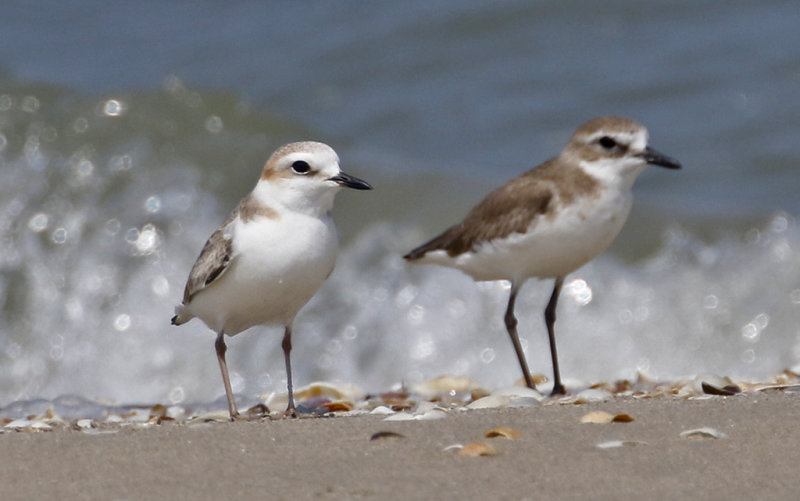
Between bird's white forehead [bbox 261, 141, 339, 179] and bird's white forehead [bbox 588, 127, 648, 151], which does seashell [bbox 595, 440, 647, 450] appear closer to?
bird's white forehead [bbox 261, 141, 339, 179]

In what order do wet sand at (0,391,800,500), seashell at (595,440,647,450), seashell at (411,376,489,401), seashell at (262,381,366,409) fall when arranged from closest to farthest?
wet sand at (0,391,800,500), seashell at (595,440,647,450), seashell at (262,381,366,409), seashell at (411,376,489,401)

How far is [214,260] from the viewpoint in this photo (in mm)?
5402

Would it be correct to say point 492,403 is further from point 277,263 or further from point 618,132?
point 618,132

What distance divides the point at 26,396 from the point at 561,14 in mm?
8467

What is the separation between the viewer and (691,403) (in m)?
4.99

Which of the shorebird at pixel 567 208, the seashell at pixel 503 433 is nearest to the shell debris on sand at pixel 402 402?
the seashell at pixel 503 433

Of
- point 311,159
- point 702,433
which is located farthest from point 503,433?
point 311,159

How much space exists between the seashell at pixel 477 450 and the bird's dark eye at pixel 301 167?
1.71 m

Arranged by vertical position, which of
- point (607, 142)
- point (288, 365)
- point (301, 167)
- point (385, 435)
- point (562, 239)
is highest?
point (607, 142)

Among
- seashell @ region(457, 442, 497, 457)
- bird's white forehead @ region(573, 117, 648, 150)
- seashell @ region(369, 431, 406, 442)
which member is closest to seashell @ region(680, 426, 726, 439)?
seashell @ region(457, 442, 497, 457)

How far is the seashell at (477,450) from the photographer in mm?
4086

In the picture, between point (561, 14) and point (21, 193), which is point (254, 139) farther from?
point (561, 14)

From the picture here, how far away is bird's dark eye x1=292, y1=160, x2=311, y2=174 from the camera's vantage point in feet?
17.6

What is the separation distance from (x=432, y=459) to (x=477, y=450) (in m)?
0.16
